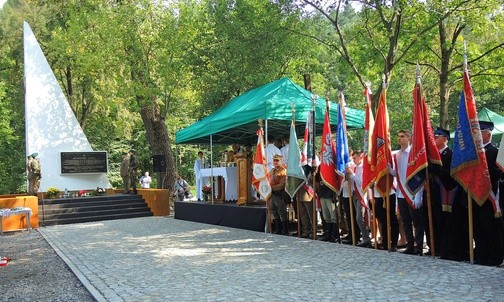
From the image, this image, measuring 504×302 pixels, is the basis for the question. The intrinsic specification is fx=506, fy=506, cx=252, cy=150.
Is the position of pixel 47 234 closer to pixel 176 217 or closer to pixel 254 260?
pixel 176 217

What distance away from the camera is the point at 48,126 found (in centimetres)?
2184

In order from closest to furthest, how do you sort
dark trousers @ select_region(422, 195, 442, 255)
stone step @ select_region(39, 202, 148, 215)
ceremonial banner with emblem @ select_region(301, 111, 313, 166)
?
dark trousers @ select_region(422, 195, 442, 255)
ceremonial banner with emblem @ select_region(301, 111, 313, 166)
stone step @ select_region(39, 202, 148, 215)

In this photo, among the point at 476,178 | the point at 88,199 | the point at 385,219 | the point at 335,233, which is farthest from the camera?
the point at 88,199

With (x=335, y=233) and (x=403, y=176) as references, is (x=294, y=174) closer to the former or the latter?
(x=335, y=233)

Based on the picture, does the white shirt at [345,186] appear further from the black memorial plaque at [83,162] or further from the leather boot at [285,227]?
the black memorial plaque at [83,162]

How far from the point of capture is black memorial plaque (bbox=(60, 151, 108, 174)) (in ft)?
71.6

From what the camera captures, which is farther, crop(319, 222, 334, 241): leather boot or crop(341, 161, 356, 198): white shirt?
crop(319, 222, 334, 241): leather boot

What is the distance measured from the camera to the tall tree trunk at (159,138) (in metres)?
23.5

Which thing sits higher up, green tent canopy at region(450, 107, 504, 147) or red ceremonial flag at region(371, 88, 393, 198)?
green tent canopy at region(450, 107, 504, 147)

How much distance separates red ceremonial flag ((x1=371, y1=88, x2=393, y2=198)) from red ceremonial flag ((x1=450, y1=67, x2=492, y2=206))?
1.40 meters

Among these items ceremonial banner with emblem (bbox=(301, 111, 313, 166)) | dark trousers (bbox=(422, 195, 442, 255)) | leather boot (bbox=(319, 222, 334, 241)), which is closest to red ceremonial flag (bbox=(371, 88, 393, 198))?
dark trousers (bbox=(422, 195, 442, 255))

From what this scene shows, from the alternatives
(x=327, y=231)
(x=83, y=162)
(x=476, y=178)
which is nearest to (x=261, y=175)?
(x=327, y=231)

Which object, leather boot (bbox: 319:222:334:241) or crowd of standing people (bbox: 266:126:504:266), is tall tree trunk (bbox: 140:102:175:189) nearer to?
crowd of standing people (bbox: 266:126:504:266)

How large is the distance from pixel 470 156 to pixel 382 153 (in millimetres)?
1812
